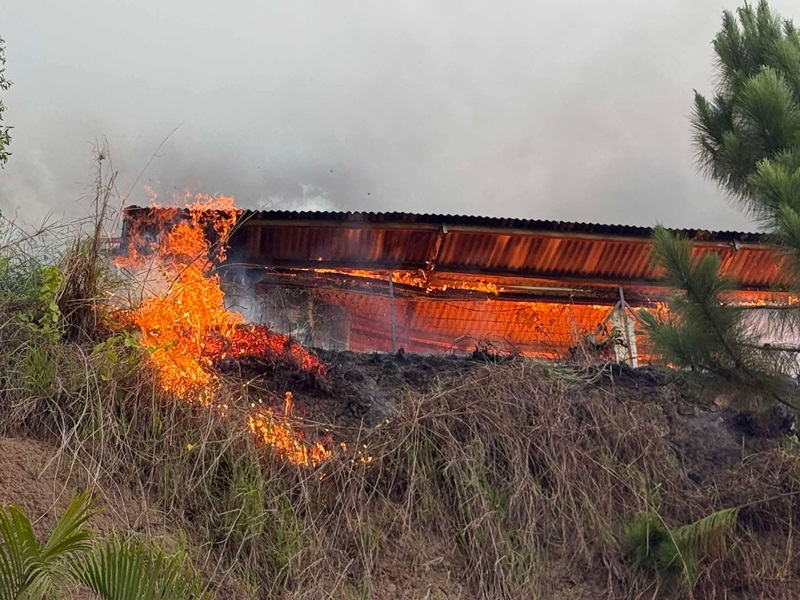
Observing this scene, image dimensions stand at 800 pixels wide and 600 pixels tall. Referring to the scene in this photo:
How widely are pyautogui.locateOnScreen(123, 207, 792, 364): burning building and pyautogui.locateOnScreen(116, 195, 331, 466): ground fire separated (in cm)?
62

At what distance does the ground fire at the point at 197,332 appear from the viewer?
249 inches

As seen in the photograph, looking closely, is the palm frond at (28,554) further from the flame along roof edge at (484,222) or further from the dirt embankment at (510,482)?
the flame along roof edge at (484,222)

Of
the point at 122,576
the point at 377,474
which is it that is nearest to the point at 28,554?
the point at 122,576

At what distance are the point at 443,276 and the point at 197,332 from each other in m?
4.51

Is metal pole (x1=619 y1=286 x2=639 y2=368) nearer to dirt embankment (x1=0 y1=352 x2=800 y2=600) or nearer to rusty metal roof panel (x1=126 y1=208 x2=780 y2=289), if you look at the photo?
rusty metal roof panel (x1=126 y1=208 x2=780 y2=289)

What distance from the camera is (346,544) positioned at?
5875mm

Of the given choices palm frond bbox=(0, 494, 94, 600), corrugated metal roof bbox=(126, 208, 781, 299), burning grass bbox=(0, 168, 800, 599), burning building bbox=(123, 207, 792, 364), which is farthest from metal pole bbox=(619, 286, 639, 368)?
palm frond bbox=(0, 494, 94, 600)

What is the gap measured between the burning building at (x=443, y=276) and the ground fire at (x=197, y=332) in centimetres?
62

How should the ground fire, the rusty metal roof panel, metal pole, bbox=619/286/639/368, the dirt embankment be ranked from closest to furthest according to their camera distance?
the dirt embankment → the ground fire → metal pole, bbox=619/286/639/368 → the rusty metal roof panel

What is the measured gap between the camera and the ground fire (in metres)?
6.32

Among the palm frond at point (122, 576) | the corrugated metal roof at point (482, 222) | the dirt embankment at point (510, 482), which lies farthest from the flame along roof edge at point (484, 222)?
the palm frond at point (122, 576)

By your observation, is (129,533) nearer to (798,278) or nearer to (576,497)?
(576,497)

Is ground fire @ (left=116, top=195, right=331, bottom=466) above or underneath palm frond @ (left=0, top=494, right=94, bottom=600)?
above

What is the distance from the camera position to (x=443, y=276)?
1073 cm
